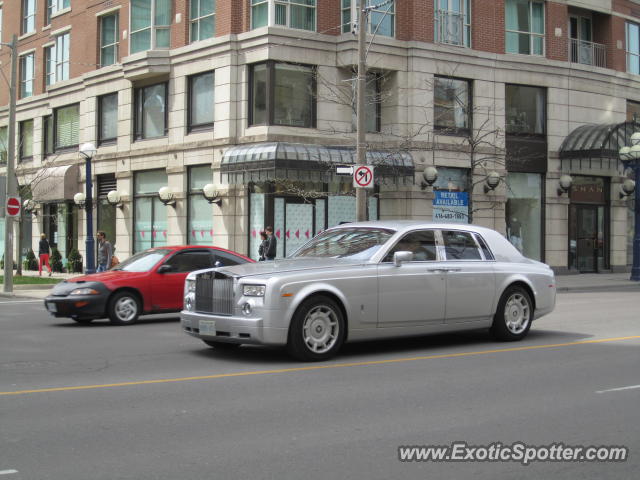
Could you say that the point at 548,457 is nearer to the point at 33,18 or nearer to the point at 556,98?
the point at 556,98

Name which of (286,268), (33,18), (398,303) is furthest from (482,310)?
(33,18)

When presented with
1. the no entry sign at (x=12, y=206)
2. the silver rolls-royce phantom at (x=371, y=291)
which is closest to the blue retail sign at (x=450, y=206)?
the no entry sign at (x=12, y=206)

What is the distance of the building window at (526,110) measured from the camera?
31.2 meters

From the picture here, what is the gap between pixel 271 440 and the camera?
239 inches

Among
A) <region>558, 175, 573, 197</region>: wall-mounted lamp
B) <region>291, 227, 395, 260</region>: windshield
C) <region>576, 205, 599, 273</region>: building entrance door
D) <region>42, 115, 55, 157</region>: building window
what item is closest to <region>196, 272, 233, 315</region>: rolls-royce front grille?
<region>291, 227, 395, 260</region>: windshield

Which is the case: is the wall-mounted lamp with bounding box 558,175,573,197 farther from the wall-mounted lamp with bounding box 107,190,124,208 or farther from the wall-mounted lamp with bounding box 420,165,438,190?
the wall-mounted lamp with bounding box 107,190,124,208

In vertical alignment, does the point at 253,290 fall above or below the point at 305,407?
above

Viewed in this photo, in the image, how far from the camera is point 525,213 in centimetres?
3206

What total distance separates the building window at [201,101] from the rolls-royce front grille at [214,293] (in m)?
19.0

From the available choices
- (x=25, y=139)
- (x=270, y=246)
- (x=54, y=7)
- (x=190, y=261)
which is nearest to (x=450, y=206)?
(x=270, y=246)

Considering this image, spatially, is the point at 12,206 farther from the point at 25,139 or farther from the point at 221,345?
the point at 25,139

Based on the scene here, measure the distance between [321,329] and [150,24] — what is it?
23.6 meters

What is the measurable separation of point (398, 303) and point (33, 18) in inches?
1377

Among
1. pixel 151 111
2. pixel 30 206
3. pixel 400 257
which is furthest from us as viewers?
pixel 30 206
